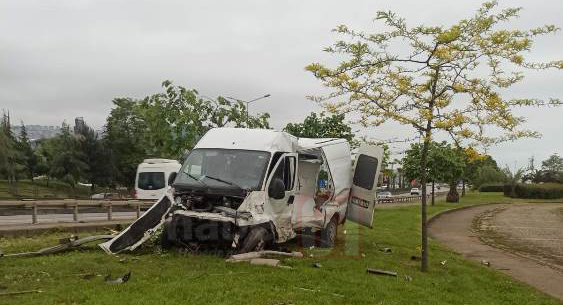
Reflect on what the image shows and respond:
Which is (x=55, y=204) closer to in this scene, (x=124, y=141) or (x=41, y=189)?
(x=124, y=141)

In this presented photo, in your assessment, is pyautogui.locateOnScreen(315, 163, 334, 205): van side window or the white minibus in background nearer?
pyautogui.locateOnScreen(315, 163, 334, 205): van side window

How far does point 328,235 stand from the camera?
13922mm

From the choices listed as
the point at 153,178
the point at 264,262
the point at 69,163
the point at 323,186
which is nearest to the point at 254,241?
the point at 264,262

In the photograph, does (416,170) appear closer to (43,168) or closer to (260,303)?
(260,303)

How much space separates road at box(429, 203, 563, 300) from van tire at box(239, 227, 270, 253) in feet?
19.6

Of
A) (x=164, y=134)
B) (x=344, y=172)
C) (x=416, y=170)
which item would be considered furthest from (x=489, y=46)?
(x=416, y=170)

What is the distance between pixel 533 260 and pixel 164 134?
16.1 meters

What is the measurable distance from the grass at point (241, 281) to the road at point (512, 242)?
1391 mm

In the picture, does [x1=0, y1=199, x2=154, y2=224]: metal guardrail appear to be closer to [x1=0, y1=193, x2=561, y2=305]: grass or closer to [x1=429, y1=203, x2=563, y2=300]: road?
[x1=0, y1=193, x2=561, y2=305]: grass

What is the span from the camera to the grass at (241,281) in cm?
752

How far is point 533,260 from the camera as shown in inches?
609

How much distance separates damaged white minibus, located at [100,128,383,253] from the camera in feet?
35.6

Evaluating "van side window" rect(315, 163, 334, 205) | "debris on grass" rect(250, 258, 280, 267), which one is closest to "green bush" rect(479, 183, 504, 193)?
"van side window" rect(315, 163, 334, 205)

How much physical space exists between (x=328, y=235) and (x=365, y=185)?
1866mm
